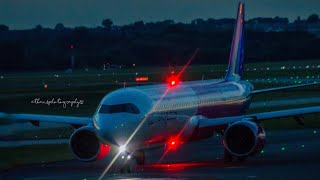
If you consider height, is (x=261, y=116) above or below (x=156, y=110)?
above

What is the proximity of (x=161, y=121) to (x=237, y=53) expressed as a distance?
1325 cm

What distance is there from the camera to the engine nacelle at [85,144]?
32822 mm

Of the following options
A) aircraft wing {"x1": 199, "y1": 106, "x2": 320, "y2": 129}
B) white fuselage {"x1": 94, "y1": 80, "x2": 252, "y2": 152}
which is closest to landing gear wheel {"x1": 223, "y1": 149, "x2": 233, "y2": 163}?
aircraft wing {"x1": 199, "y1": 106, "x2": 320, "y2": 129}

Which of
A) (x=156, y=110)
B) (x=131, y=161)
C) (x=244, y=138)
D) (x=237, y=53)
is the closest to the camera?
(x=131, y=161)

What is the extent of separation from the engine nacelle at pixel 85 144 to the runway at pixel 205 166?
346 millimetres

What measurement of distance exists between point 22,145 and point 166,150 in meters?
5.65

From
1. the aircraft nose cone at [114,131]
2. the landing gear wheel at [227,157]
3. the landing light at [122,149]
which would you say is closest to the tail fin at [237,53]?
the landing gear wheel at [227,157]

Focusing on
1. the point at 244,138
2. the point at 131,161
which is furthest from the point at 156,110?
the point at 244,138

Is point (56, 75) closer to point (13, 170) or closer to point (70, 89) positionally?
point (70, 89)

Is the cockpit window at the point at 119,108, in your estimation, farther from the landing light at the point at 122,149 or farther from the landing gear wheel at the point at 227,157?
the landing gear wheel at the point at 227,157

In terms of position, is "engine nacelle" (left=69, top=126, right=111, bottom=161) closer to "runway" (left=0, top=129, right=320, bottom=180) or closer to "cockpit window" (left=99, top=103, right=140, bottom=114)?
"runway" (left=0, top=129, right=320, bottom=180)

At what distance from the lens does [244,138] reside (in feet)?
111

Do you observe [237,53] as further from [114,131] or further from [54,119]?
[114,131]

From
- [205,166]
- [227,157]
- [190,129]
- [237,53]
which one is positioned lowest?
[205,166]
